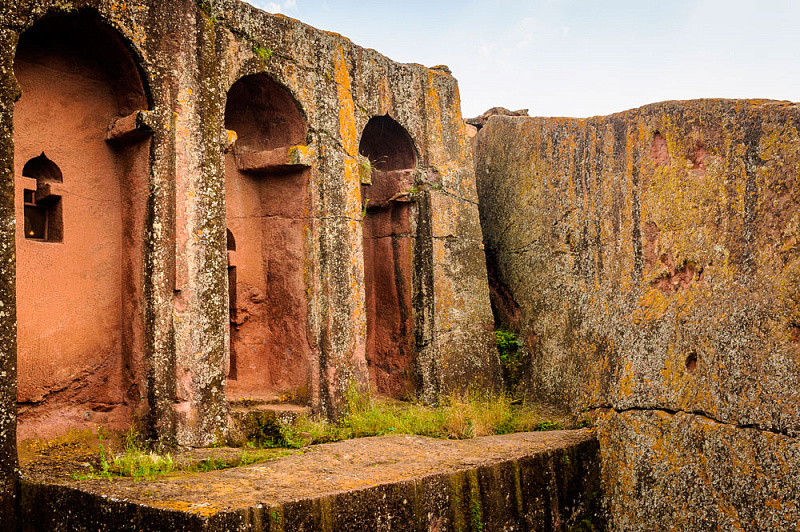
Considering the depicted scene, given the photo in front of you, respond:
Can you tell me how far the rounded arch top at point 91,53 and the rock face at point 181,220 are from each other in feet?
0.05

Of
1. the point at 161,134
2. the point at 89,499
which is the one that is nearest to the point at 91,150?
the point at 161,134

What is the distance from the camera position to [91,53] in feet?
19.7

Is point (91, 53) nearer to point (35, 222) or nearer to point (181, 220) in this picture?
point (35, 222)

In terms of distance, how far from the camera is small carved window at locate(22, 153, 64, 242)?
229 inches

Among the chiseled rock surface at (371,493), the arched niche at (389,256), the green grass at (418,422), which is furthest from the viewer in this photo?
the arched niche at (389,256)

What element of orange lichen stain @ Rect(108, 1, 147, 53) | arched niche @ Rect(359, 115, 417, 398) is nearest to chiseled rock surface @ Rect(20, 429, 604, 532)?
arched niche @ Rect(359, 115, 417, 398)

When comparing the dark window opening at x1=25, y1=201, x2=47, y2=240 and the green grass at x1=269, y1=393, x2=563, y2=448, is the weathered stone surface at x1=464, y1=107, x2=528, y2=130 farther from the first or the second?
the dark window opening at x1=25, y1=201, x2=47, y2=240

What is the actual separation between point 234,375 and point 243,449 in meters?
1.35

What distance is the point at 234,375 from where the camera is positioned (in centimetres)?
721

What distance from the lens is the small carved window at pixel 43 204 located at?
5.82 m

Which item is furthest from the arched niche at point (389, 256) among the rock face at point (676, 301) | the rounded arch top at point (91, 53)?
the rounded arch top at point (91, 53)

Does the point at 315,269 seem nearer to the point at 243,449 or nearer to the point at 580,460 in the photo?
the point at 243,449

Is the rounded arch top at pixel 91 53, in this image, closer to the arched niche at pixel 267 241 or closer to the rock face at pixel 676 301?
the arched niche at pixel 267 241

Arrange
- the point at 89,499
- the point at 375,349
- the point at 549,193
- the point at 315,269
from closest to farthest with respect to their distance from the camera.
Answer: the point at 89,499
the point at 315,269
the point at 549,193
the point at 375,349
